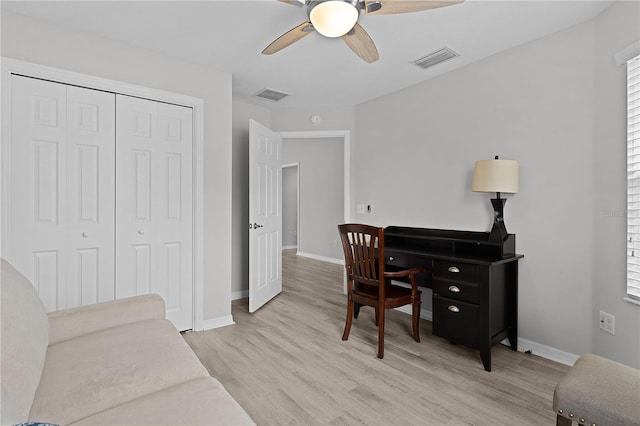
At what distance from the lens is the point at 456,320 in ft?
8.32

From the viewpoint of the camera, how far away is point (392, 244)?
141 inches

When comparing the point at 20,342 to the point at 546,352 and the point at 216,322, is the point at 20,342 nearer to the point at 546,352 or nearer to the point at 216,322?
the point at 216,322

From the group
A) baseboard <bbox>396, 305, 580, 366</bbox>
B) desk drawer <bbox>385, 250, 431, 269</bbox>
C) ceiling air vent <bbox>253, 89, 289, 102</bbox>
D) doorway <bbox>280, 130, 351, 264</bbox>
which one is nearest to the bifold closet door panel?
ceiling air vent <bbox>253, 89, 289, 102</bbox>

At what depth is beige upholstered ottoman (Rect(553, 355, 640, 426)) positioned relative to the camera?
118cm

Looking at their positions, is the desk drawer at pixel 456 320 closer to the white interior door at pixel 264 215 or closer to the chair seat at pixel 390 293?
the chair seat at pixel 390 293

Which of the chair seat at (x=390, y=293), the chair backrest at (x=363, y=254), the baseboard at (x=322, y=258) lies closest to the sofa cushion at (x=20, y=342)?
the chair backrest at (x=363, y=254)

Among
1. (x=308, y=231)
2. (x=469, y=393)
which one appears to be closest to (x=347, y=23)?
(x=469, y=393)

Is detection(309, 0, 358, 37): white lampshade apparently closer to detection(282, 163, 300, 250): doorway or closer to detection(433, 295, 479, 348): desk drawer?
detection(433, 295, 479, 348): desk drawer

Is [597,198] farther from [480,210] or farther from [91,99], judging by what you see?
[91,99]

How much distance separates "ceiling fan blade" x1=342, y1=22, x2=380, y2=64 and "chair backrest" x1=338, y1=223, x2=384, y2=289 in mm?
1234

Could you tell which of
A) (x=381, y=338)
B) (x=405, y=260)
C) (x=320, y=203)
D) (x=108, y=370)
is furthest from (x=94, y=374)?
(x=320, y=203)

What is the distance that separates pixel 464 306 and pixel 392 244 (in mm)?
1180

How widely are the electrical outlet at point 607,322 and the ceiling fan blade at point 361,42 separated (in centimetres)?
236

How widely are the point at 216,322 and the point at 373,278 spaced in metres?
1.61
